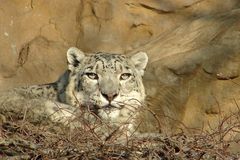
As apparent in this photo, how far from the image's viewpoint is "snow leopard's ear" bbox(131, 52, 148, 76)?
28.3ft

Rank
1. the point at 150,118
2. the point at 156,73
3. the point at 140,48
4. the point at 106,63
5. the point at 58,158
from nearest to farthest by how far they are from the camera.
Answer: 1. the point at 58,158
2. the point at 106,63
3. the point at 150,118
4. the point at 156,73
5. the point at 140,48

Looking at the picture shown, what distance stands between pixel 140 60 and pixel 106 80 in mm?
702

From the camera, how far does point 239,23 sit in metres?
9.62

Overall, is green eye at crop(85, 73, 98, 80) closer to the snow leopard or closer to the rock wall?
the snow leopard

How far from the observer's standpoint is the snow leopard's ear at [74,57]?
8438 mm

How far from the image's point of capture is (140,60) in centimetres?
867

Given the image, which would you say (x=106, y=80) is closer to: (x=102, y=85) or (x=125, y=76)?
(x=102, y=85)

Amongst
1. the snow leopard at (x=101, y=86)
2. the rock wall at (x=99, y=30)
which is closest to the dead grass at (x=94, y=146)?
the snow leopard at (x=101, y=86)

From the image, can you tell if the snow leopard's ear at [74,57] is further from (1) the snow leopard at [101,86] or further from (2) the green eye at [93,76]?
(2) the green eye at [93,76]

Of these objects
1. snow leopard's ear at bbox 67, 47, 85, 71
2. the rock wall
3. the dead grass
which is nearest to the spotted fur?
snow leopard's ear at bbox 67, 47, 85, 71

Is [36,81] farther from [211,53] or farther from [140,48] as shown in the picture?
[211,53]

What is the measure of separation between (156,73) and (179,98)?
0.39m

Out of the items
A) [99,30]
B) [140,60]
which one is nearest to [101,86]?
[140,60]

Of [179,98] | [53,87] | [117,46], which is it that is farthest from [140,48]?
[53,87]
